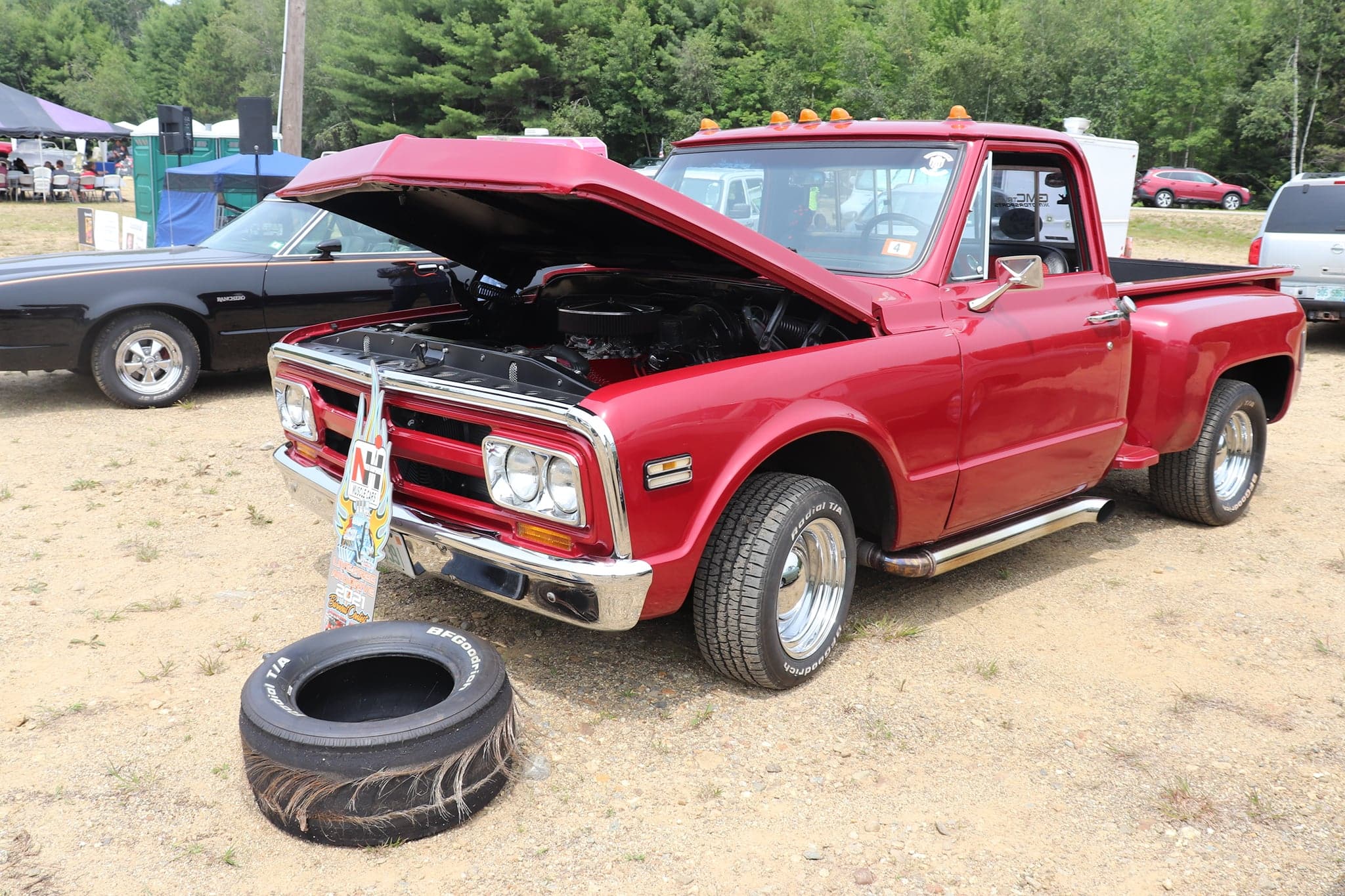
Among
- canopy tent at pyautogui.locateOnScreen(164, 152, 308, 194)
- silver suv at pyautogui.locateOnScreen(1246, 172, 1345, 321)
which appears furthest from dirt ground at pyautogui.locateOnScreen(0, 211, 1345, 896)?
canopy tent at pyautogui.locateOnScreen(164, 152, 308, 194)

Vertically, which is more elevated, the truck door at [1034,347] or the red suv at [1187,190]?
the red suv at [1187,190]

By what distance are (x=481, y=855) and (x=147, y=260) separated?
658cm

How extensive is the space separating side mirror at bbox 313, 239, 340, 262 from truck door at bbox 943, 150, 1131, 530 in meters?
5.55

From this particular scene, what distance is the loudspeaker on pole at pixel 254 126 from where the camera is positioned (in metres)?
12.2

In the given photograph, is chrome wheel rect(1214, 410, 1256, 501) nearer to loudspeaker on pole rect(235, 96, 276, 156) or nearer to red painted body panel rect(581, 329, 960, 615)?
red painted body panel rect(581, 329, 960, 615)

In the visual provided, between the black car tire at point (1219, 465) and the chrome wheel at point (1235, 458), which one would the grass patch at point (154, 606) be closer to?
the black car tire at point (1219, 465)

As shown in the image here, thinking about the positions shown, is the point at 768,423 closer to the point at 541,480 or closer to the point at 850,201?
the point at 541,480

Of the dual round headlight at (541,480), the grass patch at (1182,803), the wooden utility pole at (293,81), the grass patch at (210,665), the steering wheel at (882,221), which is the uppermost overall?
the wooden utility pole at (293,81)

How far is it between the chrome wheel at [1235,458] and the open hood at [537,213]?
3009 millimetres

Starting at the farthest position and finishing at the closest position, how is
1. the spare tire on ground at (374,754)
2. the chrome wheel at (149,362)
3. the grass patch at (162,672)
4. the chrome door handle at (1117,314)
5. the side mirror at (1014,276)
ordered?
the chrome wheel at (149,362) → the chrome door handle at (1117,314) → the side mirror at (1014,276) → the grass patch at (162,672) → the spare tire on ground at (374,754)

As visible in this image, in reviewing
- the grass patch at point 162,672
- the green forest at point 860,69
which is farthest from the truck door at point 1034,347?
the green forest at point 860,69

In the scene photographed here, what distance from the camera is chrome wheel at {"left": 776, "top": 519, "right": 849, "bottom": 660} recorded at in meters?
3.68

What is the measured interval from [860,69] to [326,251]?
39.9m

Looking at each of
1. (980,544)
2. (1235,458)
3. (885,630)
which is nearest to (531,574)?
(885,630)
